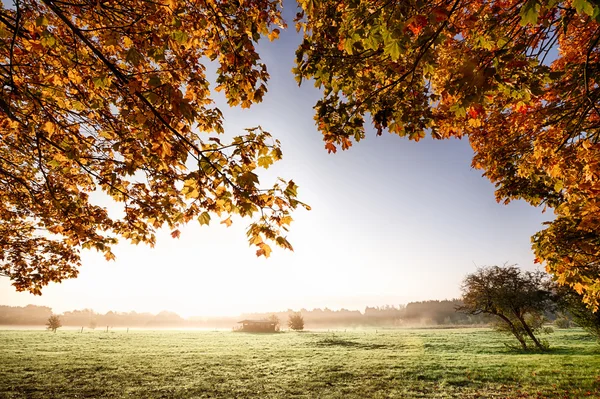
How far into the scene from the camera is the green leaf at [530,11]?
2604mm

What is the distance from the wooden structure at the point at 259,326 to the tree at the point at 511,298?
4692 centimetres

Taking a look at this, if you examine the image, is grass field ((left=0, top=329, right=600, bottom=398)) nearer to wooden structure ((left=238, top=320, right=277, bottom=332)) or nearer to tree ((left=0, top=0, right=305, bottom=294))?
tree ((left=0, top=0, right=305, bottom=294))

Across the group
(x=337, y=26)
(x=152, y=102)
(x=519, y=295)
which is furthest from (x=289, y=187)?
(x=519, y=295)

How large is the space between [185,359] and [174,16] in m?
24.9

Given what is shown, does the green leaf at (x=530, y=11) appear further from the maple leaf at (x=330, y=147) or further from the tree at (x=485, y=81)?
the maple leaf at (x=330, y=147)

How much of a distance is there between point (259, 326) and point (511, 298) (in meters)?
51.8

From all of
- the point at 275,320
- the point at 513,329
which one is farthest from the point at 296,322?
the point at 513,329

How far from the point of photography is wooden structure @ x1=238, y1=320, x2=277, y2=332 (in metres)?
62.5

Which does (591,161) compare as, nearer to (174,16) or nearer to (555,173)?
(555,173)

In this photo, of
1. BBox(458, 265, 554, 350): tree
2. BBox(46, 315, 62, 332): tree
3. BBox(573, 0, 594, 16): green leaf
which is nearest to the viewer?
BBox(573, 0, 594, 16): green leaf

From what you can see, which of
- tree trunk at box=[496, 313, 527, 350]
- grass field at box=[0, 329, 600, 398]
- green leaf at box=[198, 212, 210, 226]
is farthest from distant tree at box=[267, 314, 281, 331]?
green leaf at box=[198, 212, 210, 226]

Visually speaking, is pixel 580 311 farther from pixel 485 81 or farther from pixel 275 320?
pixel 275 320

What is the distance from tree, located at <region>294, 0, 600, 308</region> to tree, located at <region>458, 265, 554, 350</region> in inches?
843

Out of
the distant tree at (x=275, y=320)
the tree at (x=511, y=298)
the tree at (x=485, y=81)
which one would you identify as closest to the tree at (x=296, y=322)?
the distant tree at (x=275, y=320)
